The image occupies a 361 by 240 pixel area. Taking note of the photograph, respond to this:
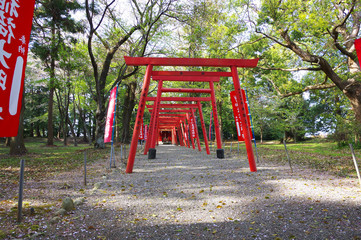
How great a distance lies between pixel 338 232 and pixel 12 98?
3971 millimetres

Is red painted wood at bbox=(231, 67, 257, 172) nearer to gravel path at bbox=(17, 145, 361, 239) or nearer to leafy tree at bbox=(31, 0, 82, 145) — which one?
gravel path at bbox=(17, 145, 361, 239)

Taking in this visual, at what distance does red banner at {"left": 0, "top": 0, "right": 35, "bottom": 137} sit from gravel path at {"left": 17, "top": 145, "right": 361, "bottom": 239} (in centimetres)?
141

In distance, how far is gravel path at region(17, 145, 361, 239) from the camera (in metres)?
2.61

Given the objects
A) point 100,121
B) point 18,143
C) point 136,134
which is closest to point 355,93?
point 136,134

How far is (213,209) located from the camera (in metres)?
3.42

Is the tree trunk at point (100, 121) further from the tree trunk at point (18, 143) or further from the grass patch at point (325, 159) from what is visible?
the grass patch at point (325, 159)

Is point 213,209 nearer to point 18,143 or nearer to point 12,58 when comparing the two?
point 12,58

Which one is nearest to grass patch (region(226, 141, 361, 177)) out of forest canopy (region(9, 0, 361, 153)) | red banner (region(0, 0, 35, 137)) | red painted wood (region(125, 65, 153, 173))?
forest canopy (region(9, 0, 361, 153))

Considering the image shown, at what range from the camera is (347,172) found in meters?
5.91

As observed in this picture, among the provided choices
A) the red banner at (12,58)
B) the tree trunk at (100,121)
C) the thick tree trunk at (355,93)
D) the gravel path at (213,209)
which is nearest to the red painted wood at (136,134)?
the gravel path at (213,209)

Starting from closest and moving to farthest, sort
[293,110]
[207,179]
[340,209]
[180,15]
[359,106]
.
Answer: [340,209] → [207,179] → [359,106] → [180,15] → [293,110]

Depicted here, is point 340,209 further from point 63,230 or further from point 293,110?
point 293,110

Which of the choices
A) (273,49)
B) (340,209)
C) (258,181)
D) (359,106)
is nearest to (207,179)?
(258,181)

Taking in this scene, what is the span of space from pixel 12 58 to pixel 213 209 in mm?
3327
